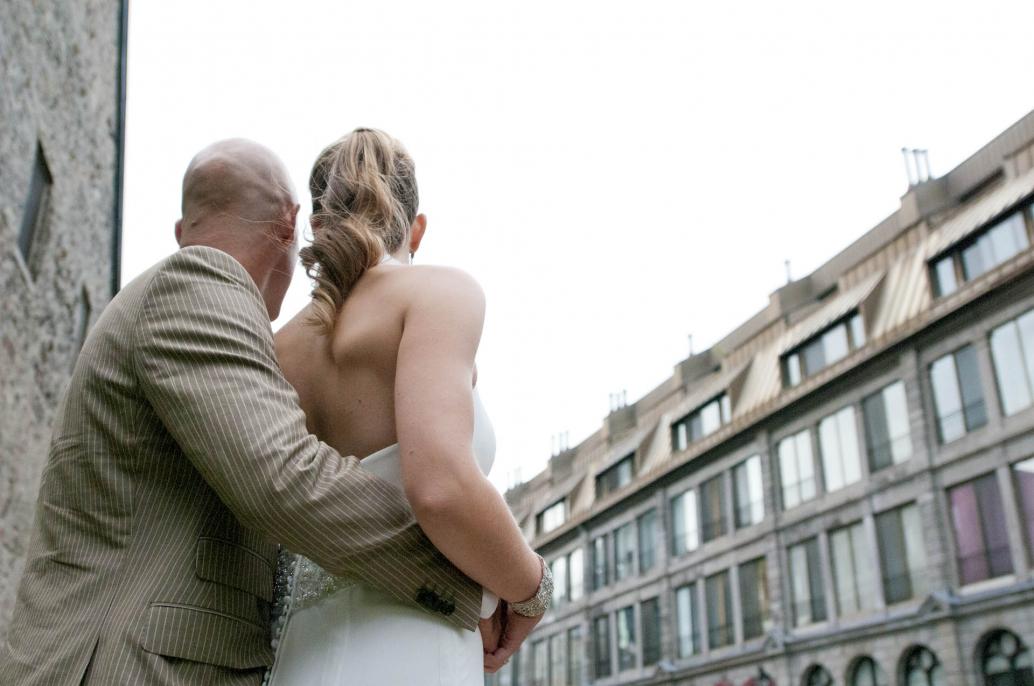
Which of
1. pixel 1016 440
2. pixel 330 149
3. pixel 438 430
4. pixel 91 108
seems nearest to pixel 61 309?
pixel 91 108

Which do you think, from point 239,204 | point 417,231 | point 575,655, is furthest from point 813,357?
point 239,204

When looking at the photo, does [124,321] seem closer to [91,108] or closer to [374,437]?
[374,437]

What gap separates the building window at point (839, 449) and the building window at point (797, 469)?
1.75ft

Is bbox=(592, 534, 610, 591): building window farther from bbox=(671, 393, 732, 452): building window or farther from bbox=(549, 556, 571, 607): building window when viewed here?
bbox=(671, 393, 732, 452): building window

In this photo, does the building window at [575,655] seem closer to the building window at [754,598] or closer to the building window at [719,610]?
the building window at [719,610]

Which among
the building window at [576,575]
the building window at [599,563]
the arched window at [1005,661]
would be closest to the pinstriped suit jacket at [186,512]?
the arched window at [1005,661]

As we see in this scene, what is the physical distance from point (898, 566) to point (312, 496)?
2719 cm

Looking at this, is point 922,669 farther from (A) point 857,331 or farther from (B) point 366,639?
(B) point 366,639

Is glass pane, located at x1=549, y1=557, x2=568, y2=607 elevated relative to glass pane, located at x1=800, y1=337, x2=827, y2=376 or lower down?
lower down

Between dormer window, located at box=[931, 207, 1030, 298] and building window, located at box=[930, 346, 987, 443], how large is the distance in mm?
1969

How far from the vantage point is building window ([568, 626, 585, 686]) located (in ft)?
140

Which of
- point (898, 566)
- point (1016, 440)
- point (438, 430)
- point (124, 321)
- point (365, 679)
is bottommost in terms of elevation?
point (365, 679)

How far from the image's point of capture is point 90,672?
1.53m

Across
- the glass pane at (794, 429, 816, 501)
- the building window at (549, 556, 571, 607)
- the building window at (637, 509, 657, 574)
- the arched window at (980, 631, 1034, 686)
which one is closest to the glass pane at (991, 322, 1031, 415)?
the arched window at (980, 631, 1034, 686)
